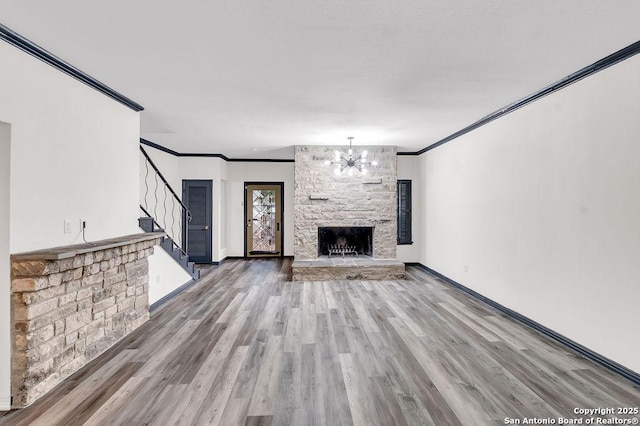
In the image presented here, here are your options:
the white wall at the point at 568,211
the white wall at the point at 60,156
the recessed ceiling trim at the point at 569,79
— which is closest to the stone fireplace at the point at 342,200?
the white wall at the point at 568,211

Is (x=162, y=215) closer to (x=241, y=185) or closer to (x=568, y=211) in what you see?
(x=241, y=185)

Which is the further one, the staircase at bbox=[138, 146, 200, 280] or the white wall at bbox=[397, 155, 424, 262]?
the white wall at bbox=[397, 155, 424, 262]

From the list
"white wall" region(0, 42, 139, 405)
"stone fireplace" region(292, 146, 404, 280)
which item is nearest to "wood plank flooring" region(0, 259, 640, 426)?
"white wall" region(0, 42, 139, 405)

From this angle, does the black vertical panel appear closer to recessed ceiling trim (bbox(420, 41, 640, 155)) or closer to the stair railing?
recessed ceiling trim (bbox(420, 41, 640, 155))

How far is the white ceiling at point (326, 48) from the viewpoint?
2.15 metres

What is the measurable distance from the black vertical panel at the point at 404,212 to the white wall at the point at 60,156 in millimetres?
5669

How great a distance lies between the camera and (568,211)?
10.9ft

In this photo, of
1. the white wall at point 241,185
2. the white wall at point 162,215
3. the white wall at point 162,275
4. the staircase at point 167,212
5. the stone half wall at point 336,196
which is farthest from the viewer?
the white wall at point 241,185

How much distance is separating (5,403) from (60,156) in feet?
Result: 6.41

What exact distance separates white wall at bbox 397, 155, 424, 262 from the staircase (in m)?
4.70

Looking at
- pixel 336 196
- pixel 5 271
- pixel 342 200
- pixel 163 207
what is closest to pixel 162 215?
pixel 163 207

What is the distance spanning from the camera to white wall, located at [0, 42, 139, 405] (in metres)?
2.42

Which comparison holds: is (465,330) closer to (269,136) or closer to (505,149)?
(505,149)

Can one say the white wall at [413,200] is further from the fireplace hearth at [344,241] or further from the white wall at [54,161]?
the white wall at [54,161]
